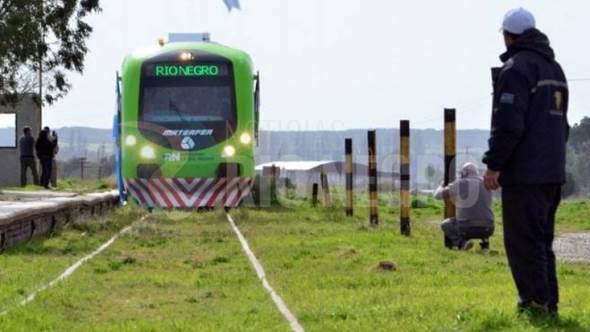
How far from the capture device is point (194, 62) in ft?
72.4

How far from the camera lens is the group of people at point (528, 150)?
7.15 m

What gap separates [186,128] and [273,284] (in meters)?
12.2

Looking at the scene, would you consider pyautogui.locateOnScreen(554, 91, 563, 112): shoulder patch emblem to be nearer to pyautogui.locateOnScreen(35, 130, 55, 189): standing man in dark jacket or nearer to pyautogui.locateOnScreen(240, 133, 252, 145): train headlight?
pyautogui.locateOnScreen(240, 133, 252, 145): train headlight

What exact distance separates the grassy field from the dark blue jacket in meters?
0.93

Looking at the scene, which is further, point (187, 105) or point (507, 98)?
point (187, 105)

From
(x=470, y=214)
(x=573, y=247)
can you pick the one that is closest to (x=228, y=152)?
(x=573, y=247)

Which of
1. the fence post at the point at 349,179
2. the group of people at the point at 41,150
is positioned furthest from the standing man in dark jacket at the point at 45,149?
the fence post at the point at 349,179

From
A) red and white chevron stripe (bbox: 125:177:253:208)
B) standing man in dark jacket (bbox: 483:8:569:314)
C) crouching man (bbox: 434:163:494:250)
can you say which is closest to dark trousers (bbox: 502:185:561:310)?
standing man in dark jacket (bbox: 483:8:569:314)

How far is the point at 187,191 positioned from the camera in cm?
2194

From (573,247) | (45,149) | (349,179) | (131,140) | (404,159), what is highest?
(131,140)

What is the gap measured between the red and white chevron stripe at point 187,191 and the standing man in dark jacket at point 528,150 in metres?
14.8

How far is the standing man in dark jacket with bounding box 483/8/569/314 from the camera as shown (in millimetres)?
7148

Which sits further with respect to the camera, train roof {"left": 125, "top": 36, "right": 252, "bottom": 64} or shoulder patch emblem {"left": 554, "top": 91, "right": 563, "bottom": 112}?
train roof {"left": 125, "top": 36, "right": 252, "bottom": 64}

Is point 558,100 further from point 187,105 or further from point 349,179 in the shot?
point 349,179
